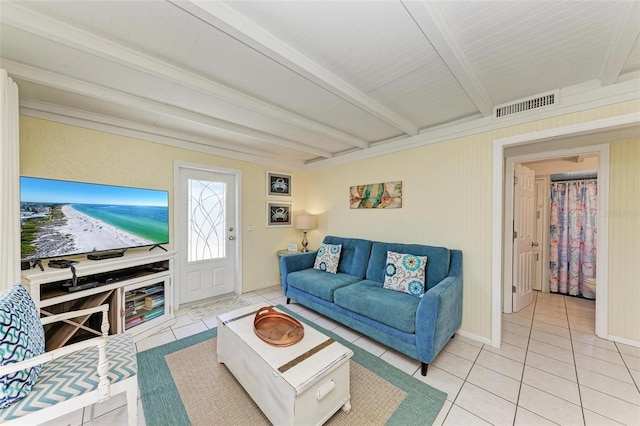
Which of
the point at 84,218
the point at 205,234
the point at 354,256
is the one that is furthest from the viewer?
the point at 205,234

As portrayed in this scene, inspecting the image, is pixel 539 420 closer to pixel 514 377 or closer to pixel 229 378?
pixel 514 377

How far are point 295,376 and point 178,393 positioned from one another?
41.5 inches

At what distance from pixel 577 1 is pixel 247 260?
410 centimetres

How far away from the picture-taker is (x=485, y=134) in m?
2.44

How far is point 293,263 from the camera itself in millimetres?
3393

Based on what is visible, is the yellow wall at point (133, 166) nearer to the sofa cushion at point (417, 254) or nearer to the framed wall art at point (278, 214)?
the framed wall art at point (278, 214)

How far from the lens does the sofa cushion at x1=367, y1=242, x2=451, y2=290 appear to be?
2.47 meters

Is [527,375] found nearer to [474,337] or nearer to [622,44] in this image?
[474,337]

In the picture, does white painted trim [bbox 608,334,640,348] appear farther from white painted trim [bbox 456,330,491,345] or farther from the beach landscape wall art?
the beach landscape wall art

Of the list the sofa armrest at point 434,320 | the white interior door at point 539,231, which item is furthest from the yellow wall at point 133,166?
the white interior door at point 539,231

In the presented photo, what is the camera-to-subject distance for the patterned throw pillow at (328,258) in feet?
10.9

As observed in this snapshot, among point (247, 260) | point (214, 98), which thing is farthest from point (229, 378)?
point (214, 98)

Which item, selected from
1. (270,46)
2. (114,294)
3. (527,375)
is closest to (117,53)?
(270,46)

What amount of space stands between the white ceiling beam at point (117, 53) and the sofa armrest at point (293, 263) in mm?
1944
